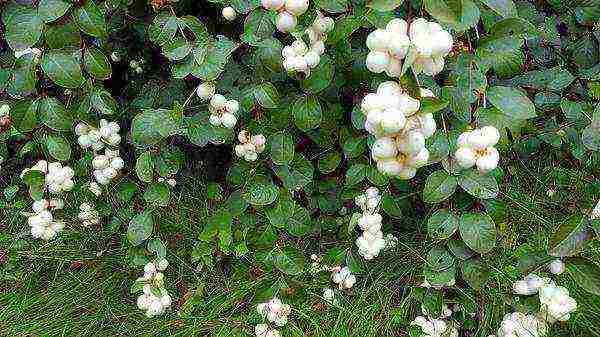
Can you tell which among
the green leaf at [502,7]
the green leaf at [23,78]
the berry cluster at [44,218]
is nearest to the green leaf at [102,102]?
the green leaf at [23,78]

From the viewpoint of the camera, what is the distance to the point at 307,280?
1712 mm

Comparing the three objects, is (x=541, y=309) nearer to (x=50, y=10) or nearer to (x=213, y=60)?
(x=213, y=60)

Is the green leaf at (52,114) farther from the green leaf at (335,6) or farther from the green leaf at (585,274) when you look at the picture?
the green leaf at (585,274)

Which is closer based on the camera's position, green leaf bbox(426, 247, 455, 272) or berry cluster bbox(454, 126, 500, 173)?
berry cluster bbox(454, 126, 500, 173)

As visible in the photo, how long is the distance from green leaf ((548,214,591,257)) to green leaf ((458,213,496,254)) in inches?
6.5

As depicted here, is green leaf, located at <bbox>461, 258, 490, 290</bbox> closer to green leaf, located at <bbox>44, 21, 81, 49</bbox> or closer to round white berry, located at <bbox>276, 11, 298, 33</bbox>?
round white berry, located at <bbox>276, 11, 298, 33</bbox>

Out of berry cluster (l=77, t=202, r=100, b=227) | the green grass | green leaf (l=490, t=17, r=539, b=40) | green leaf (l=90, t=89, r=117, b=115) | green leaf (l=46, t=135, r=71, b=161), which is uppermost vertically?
green leaf (l=490, t=17, r=539, b=40)

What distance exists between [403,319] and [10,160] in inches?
53.0

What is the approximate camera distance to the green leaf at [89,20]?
1.11 metres

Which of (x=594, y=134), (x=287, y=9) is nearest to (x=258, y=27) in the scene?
(x=287, y=9)

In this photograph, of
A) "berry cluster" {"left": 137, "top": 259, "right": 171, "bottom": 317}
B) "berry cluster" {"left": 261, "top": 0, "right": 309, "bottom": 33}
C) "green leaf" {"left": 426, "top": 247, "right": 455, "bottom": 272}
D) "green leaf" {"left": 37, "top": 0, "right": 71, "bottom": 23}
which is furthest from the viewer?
"berry cluster" {"left": 137, "top": 259, "right": 171, "bottom": 317}

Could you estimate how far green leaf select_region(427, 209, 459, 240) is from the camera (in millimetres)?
1082

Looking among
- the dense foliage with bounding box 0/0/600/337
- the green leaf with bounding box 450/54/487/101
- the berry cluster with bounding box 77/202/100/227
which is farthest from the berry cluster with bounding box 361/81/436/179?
the berry cluster with bounding box 77/202/100/227

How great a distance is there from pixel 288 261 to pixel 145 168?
1.20 feet
